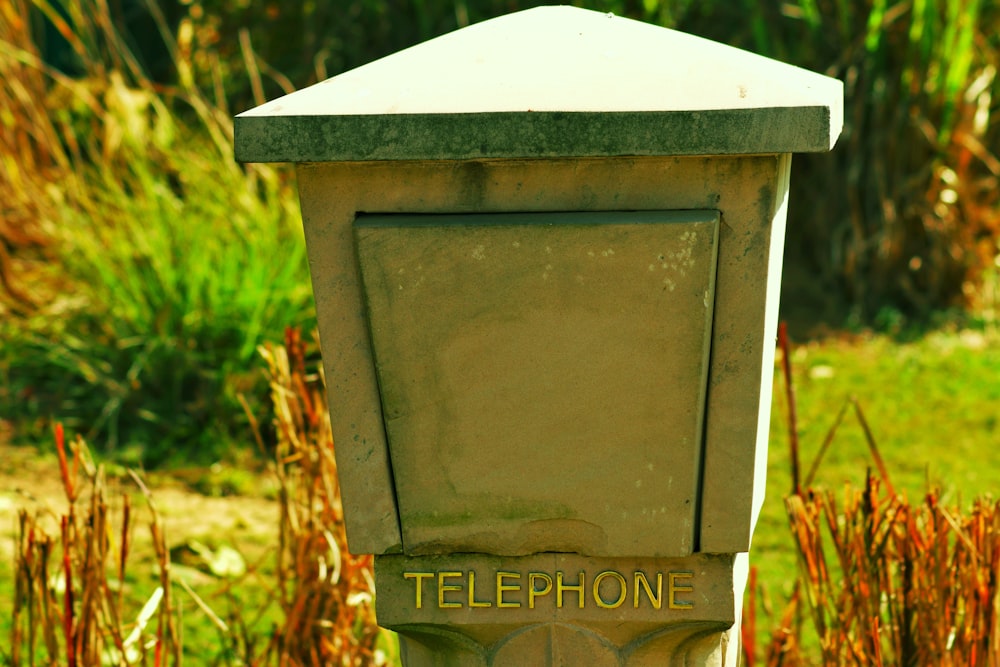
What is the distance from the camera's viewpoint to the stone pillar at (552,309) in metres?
1.58

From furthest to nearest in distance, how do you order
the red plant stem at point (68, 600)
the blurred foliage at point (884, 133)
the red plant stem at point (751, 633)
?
1. the blurred foliage at point (884, 133)
2. the red plant stem at point (751, 633)
3. the red plant stem at point (68, 600)

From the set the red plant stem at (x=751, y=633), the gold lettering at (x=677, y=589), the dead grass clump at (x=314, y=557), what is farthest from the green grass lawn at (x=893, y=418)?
the gold lettering at (x=677, y=589)

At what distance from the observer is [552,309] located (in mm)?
1674

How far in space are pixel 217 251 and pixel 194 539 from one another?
1337 mm

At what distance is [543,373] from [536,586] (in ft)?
1.19

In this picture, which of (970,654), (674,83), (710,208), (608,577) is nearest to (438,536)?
(608,577)

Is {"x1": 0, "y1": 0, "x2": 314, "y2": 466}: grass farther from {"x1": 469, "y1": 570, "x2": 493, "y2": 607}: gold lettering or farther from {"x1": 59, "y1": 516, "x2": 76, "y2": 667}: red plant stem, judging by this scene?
{"x1": 469, "y1": 570, "x2": 493, "y2": 607}: gold lettering

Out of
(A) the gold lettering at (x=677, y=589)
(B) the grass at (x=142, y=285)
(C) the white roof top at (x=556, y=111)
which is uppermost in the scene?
(B) the grass at (x=142, y=285)

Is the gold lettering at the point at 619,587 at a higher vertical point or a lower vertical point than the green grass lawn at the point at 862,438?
lower

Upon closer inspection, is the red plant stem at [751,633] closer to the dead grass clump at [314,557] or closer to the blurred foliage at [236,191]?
the dead grass clump at [314,557]

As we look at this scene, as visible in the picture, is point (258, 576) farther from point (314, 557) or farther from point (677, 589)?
point (677, 589)

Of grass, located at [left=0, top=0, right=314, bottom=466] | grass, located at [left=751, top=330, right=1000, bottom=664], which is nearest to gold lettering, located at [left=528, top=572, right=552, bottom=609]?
grass, located at [left=751, top=330, right=1000, bottom=664]

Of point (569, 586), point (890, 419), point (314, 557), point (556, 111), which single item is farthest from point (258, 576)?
point (890, 419)

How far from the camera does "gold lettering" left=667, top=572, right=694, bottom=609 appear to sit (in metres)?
1.82
